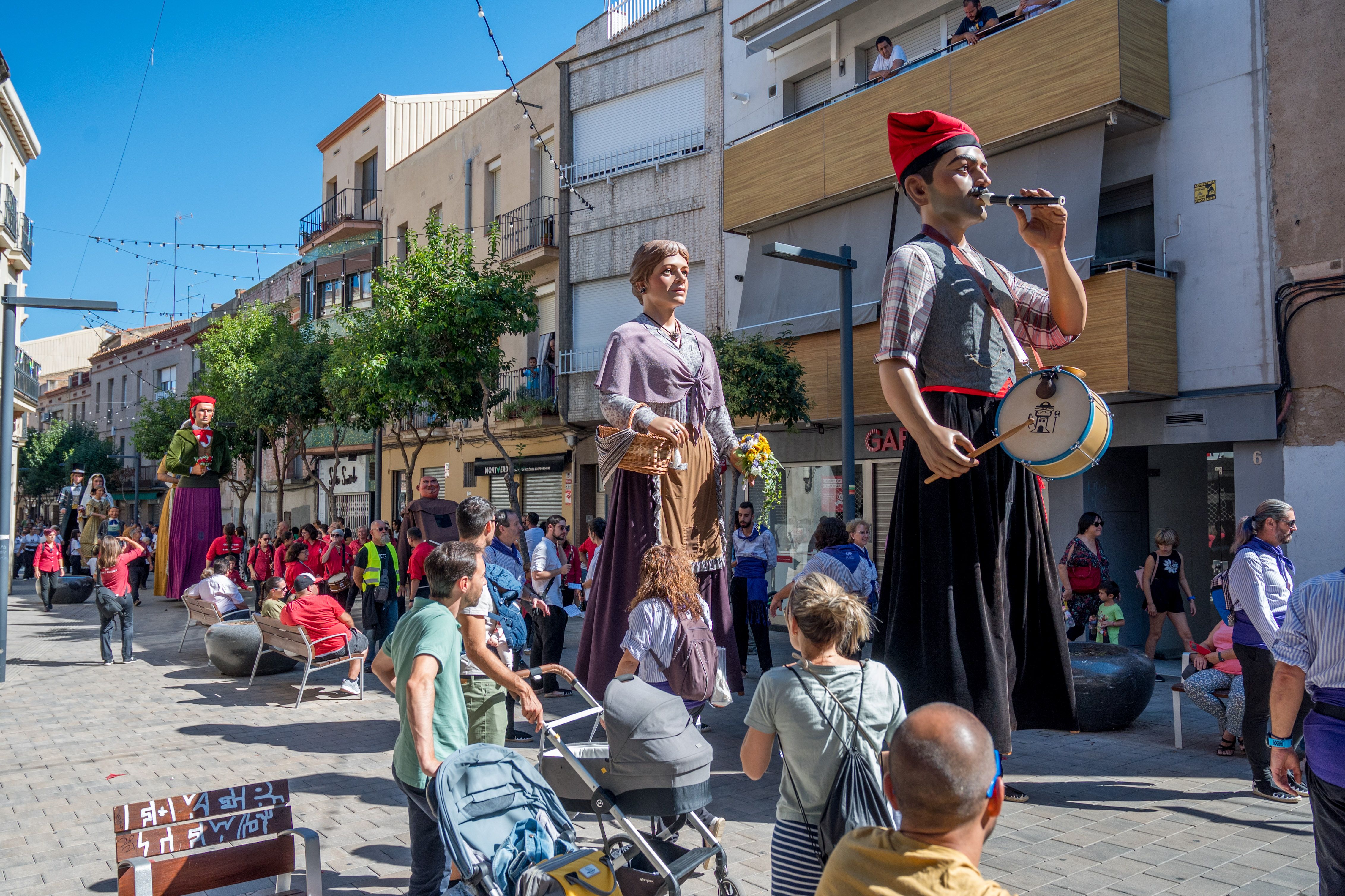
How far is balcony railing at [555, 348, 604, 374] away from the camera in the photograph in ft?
68.1

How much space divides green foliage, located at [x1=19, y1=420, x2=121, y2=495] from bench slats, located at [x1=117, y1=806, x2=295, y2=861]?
50.0 metres

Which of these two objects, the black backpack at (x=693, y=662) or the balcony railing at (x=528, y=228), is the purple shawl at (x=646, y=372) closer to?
the black backpack at (x=693, y=662)

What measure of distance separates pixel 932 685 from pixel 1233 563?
331cm

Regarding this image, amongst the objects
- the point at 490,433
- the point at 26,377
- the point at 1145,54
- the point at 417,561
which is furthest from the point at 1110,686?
the point at 26,377

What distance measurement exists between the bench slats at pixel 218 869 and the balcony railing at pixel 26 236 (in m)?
30.1

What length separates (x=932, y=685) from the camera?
313 centimetres

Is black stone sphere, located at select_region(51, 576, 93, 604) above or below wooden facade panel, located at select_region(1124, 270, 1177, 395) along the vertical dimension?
below

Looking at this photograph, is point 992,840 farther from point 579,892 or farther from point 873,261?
point 873,261

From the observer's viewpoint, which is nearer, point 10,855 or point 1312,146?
point 10,855

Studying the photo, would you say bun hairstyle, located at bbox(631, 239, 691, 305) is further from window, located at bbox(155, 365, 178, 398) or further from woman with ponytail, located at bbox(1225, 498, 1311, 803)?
window, located at bbox(155, 365, 178, 398)

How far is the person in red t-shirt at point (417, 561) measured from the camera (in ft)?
27.7

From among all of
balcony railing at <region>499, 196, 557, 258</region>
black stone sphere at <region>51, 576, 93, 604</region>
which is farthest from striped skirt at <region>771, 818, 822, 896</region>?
black stone sphere at <region>51, 576, 93, 604</region>

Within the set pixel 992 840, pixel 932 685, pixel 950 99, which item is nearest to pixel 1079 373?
pixel 932 685

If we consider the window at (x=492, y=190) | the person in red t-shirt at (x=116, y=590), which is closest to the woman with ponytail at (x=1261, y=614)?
the person in red t-shirt at (x=116, y=590)
